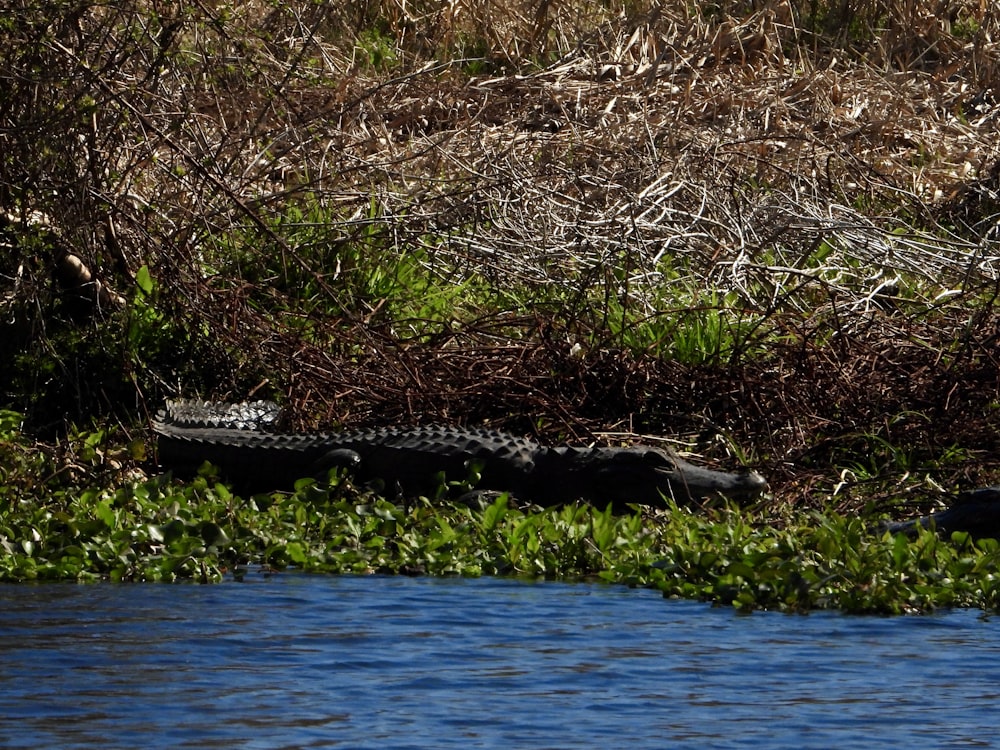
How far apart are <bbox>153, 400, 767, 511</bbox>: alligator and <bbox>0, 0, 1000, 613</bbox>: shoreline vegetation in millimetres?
155

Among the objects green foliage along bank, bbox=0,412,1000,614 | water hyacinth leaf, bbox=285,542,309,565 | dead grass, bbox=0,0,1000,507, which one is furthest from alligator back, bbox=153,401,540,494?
water hyacinth leaf, bbox=285,542,309,565

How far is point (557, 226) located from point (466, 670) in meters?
5.67

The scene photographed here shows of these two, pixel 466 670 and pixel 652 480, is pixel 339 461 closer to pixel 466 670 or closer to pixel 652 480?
pixel 652 480

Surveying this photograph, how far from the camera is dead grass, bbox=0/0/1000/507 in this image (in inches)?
300

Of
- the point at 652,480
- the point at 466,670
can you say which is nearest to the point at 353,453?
the point at 652,480

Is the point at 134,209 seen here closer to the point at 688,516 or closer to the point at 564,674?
the point at 688,516

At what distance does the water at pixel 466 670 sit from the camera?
386cm

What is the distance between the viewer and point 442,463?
707 cm

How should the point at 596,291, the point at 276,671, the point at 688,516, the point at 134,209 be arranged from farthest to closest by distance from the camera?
the point at 596,291 < the point at 134,209 < the point at 688,516 < the point at 276,671

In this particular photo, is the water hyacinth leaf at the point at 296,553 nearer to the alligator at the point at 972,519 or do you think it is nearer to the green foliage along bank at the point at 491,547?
the green foliage along bank at the point at 491,547

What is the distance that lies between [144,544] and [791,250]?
5.25m

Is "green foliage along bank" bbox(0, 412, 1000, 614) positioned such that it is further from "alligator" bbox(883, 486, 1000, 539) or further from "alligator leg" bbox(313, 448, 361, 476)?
"alligator leg" bbox(313, 448, 361, 476)

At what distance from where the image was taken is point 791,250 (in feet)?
32.7

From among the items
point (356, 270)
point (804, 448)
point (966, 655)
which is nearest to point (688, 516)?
point (804, 448)
